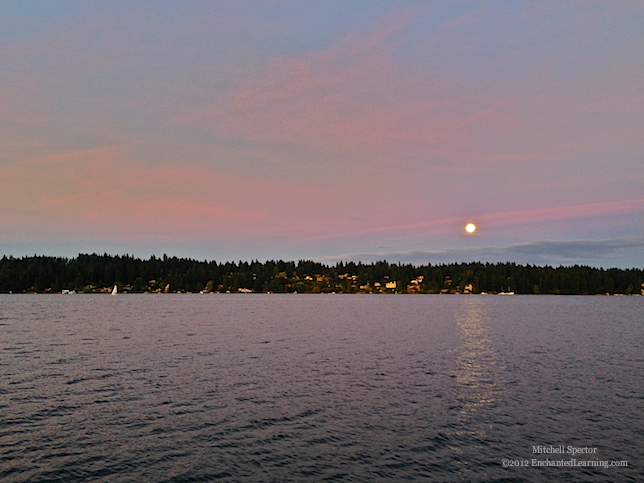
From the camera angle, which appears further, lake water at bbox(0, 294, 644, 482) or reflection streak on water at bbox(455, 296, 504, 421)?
reflection streak on water at bbox(455, 296, 504, 421)

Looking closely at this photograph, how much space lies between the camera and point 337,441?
3133 cm

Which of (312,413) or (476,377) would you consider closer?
(312,413)

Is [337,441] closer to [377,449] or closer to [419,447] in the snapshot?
[377,449]

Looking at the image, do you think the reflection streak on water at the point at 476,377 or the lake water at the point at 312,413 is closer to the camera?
the lake water at the point at 312,413

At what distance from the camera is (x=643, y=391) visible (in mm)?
47281

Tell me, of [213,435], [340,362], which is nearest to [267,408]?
[213,435]

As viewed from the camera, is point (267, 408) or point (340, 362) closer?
point (267, 408)

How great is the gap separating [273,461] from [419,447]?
10.1 meters

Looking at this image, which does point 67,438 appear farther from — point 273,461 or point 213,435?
point 273,461

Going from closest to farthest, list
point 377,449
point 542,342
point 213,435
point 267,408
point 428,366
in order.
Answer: point 377,449 < point 213,435 < point 267,408 < point 428,366 < point 542,342

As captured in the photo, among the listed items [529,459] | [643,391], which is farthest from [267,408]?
[643,391]

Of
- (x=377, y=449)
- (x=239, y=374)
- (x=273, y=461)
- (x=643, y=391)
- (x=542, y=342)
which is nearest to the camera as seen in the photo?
(x=273, y=461)

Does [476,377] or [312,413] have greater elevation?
[476,377]

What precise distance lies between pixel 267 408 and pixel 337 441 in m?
9.89
